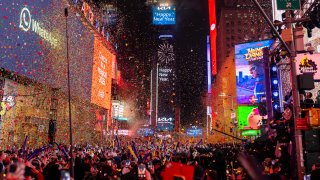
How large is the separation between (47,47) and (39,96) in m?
5.35

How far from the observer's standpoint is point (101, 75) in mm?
61906

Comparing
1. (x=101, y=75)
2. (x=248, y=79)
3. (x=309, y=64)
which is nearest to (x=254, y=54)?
(x=248, y=79)

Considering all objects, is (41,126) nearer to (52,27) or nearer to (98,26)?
(52,27)

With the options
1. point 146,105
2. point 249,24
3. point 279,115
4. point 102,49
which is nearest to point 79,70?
point 102,49

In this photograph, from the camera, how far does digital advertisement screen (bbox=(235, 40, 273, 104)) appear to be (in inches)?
2274

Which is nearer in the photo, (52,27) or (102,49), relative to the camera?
(52,27)

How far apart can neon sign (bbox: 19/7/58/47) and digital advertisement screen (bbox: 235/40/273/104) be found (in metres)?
32.6

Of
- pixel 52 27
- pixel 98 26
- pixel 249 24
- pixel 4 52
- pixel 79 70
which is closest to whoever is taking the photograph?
pixel 4 52

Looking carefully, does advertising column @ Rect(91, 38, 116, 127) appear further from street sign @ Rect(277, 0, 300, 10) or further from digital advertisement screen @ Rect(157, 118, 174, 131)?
digital advertisement screen @ Rect(157, 118, 174, 131)

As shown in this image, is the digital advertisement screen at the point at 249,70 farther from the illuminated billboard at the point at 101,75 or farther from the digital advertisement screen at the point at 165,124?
the digital advertisement screen at the point at 165,124

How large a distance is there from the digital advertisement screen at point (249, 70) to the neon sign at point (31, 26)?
3262cm

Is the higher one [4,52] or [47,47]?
[47,47]

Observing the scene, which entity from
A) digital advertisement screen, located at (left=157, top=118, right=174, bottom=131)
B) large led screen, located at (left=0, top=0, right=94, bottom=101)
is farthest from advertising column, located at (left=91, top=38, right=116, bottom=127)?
digital advertisement screen, located at (left=157, top=118, right=174, bottom=131)

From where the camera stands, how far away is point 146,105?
158875 millimetres
